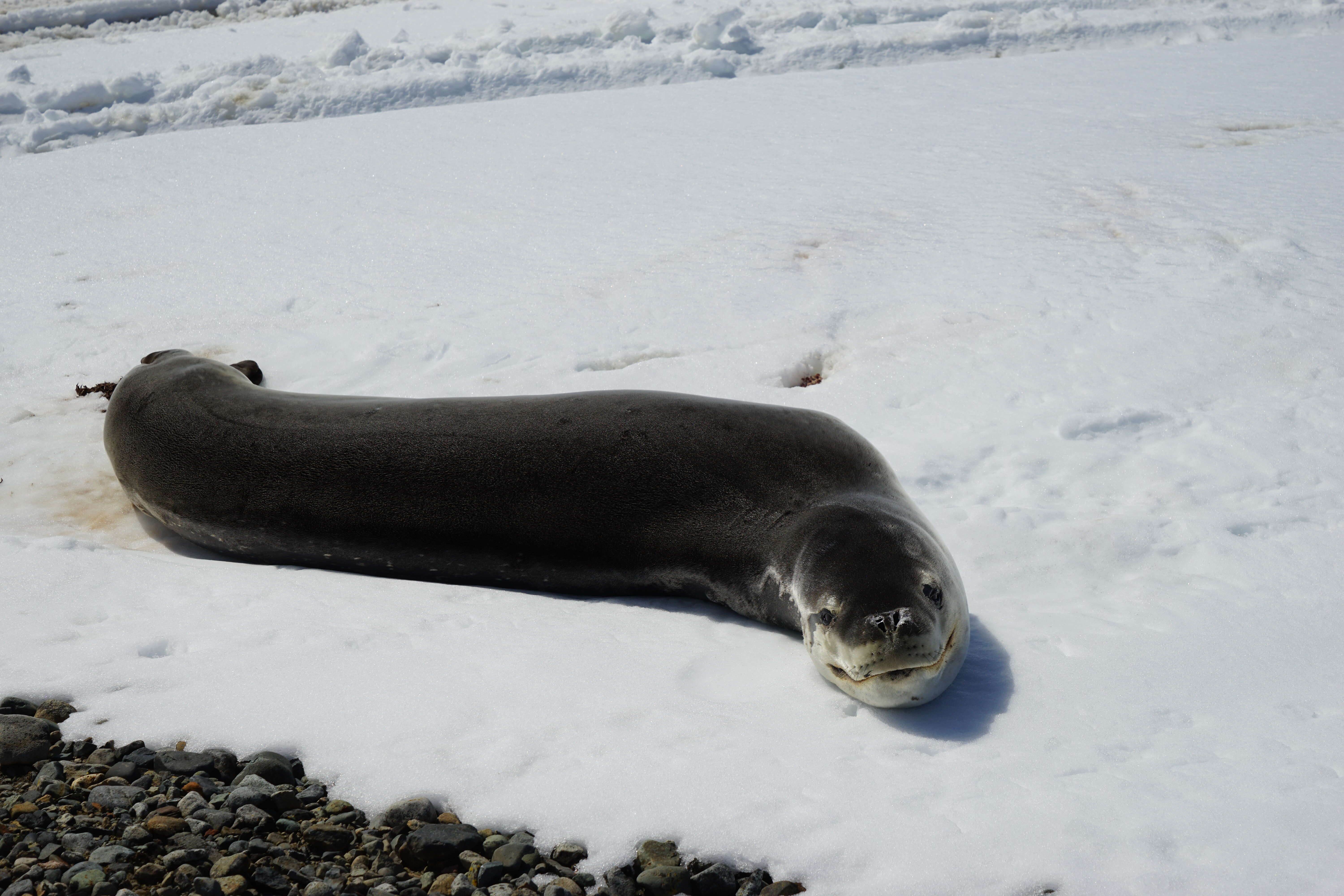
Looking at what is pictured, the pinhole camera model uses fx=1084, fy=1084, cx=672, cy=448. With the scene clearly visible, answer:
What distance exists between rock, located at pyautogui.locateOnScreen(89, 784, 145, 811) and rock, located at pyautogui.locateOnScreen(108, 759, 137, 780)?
4 cm

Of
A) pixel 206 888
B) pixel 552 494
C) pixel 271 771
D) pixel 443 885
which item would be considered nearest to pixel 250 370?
pixel 552 494

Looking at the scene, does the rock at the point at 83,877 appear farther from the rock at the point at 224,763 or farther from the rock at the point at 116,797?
the rock at the point at 224,763

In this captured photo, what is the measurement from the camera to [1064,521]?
11.4ft

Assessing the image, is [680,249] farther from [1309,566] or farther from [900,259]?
[1309,566]

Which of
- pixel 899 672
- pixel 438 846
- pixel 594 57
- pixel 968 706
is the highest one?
pixel 594 57

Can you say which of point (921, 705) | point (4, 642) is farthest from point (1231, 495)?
point (4, 642)

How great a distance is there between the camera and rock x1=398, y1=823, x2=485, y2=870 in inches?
83.2

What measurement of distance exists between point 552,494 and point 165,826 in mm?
1571

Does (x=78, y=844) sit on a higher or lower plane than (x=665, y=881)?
higher

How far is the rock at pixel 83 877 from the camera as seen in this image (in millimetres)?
2006

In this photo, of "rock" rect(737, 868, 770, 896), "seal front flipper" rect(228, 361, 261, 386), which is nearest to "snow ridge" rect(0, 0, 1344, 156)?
"seal front flipper" rect(228, 361, 261, 386)

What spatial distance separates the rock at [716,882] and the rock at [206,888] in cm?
88

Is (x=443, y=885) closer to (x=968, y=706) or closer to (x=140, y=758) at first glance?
(x=140, y=758)

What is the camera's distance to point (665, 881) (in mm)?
2051
